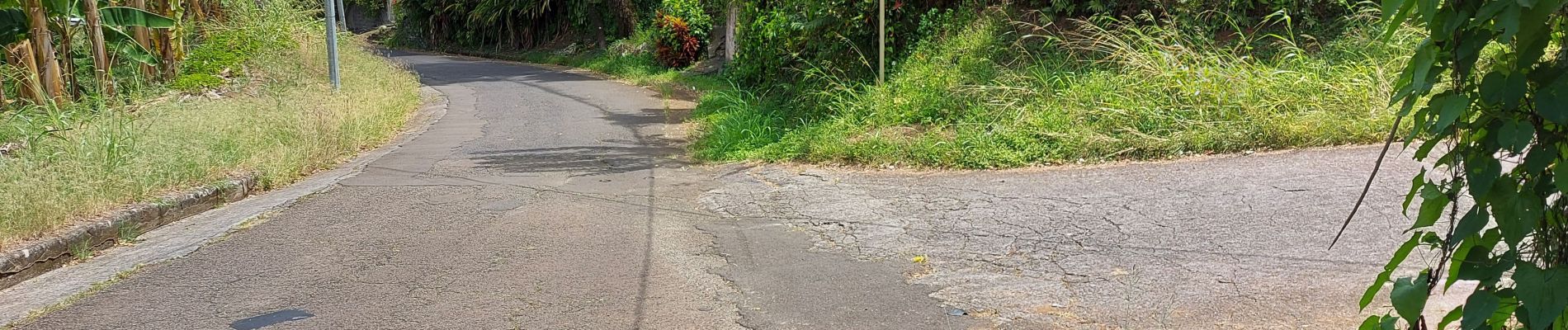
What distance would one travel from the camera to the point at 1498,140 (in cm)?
251

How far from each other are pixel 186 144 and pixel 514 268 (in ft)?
14.5

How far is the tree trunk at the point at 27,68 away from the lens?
11.1 meters

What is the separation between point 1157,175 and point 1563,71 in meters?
5.71

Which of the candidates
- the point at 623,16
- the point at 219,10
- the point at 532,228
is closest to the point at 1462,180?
the point at 532,228

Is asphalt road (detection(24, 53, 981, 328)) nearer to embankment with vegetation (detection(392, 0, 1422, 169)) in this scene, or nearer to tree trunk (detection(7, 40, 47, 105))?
embankment with vegetation (detection(392, 0, 1422, 169))

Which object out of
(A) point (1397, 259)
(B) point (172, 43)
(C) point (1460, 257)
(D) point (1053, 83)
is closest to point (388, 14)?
(B) point (172, 43)

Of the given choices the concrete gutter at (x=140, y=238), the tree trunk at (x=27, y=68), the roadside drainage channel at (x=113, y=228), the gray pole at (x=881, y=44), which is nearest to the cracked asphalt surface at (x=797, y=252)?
the concrete gutter at (x=140, y=238)

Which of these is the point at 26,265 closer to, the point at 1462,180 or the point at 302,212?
the point at 302,212

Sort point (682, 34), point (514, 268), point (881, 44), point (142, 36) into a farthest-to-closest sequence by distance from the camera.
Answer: point (682, 34), point (142, 36), point (881, 44), point (514, 268)

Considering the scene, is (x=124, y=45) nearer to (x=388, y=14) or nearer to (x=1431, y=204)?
(x=1431, y=204)

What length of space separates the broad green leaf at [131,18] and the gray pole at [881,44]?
704 cm

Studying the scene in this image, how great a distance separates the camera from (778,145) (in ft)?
33.8

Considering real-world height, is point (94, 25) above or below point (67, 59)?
above

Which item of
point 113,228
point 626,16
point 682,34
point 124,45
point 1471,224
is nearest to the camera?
point 1471,224
